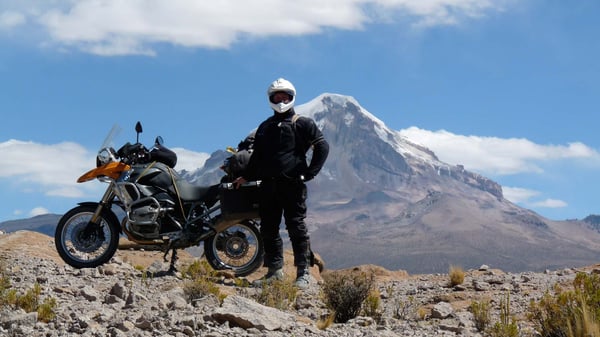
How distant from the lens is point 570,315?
7266 mm

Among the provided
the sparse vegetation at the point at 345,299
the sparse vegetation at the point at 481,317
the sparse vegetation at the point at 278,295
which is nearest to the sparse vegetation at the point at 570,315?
the sparse vegetation at the point at 481,317

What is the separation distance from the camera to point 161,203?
10.6m

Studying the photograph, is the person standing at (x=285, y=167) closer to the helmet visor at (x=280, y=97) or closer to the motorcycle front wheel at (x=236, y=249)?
the helmet visor at (x=280, y=97)

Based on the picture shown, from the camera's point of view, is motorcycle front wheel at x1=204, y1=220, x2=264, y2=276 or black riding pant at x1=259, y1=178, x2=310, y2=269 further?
motorcycle front wheel at x1=204, y1=220, x2=264, y2=276

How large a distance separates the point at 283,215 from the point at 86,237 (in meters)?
2.35

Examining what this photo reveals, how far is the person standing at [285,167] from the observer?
33.2 ft

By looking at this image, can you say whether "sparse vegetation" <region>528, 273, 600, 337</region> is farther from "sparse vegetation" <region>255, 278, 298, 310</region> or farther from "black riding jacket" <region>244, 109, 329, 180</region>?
"black riding jacket" <region>244, 109, 329, 180</region>

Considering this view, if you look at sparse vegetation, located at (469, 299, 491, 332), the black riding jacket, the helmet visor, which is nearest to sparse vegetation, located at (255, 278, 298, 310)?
the black riding jacket

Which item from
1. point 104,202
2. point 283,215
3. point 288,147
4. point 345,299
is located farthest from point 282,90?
point 345,299

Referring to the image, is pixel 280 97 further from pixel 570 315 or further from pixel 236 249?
pixel 570 315

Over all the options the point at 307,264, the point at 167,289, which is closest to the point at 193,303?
the point at 167,289

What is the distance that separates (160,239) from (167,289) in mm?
1514

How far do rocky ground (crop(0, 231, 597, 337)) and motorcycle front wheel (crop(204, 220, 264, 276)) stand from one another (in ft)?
0.80

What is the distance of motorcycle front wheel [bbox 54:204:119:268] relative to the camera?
34.5 feet
